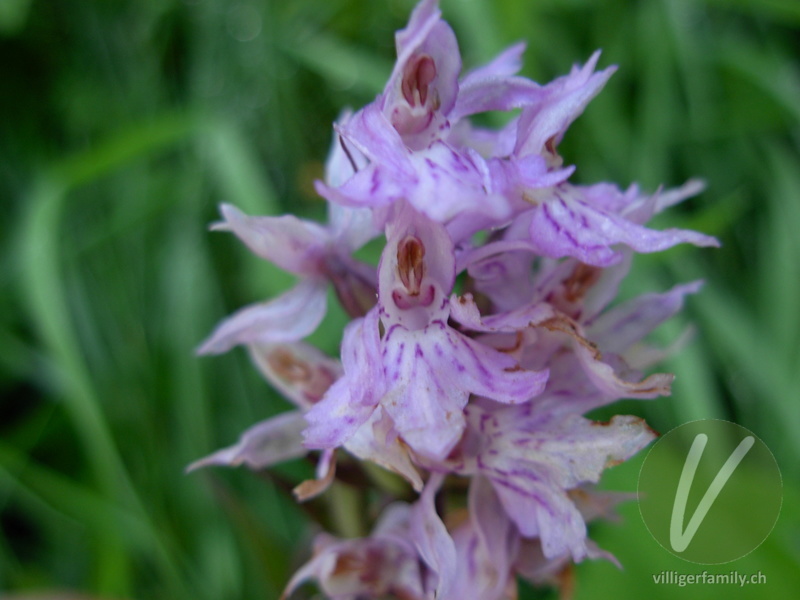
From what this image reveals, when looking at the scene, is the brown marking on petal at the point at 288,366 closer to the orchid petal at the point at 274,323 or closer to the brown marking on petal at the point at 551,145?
the orchid petal at the point at 274,323

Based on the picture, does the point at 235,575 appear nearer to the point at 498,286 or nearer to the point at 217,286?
the point at 217,286

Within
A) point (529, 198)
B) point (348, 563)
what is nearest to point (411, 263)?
point (529, 198)

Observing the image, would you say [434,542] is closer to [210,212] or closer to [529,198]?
[529,198]

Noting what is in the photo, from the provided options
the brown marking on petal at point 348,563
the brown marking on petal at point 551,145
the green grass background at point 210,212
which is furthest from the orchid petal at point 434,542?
the green grass background at point 210,212

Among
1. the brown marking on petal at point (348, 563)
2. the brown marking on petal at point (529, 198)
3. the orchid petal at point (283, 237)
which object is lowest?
the brown marking on petal at point (348, 563)

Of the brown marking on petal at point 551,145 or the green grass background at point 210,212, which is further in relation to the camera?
the green grass background at point 210,212

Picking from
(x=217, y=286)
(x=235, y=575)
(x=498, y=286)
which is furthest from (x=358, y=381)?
(x=217, y=286)
